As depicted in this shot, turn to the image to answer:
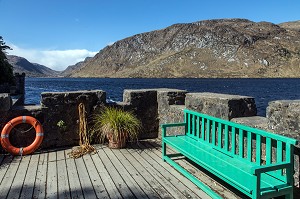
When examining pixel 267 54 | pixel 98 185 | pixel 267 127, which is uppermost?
pixel 267 54

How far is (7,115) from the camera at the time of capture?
5719 millimetres

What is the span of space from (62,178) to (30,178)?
18.9 inches

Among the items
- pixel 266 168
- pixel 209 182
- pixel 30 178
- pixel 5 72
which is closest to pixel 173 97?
pixel 209 182

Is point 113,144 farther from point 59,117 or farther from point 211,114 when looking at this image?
point 211,114

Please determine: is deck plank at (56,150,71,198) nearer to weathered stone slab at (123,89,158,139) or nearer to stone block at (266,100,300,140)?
weathered stone slab at (123,89,158,139)

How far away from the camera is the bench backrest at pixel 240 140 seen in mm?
3252

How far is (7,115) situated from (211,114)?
3920mm

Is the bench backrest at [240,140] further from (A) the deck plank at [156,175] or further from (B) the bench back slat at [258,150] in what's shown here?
(A) the deck plank at [156,175]

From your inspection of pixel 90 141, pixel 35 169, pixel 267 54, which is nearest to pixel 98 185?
pixel 35 169

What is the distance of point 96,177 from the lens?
4.43 m

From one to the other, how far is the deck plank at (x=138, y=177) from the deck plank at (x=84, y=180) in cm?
67

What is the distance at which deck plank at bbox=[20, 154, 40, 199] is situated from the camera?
3816mm

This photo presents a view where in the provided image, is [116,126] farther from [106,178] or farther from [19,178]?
[19,178]

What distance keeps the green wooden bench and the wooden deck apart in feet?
0.90
